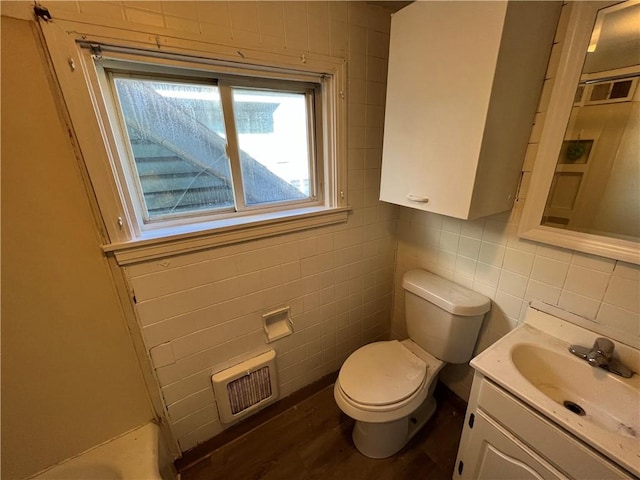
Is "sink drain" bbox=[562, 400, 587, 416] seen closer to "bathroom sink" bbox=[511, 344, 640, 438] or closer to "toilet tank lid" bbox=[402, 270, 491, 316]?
"bathroom sink" bbox=[511, 344, 640, 438]

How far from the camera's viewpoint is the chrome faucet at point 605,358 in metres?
0.87

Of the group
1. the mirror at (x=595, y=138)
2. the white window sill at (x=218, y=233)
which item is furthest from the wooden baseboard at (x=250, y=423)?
the mirror at (x=595, y=138)

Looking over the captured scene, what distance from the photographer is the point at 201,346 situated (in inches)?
46.5

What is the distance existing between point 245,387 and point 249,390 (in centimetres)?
3

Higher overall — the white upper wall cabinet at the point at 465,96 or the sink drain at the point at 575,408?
the white upper wall cabinet at the point at 465,96

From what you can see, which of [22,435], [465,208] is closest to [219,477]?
[22,435]

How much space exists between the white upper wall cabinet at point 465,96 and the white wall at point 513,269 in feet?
0.39

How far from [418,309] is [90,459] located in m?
1.52

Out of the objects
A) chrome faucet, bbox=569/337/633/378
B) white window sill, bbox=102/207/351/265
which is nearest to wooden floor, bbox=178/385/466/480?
chrome faucet, bbox=569/337/633/378

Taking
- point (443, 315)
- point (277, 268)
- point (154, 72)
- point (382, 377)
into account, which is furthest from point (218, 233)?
point (443, 315)

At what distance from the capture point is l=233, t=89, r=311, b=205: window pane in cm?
119

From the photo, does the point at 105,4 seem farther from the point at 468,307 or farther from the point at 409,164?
the point at 468,307

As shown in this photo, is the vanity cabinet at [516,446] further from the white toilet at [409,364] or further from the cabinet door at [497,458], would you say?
the white toilet at [409,364]

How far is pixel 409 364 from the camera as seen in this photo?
131 centimetres
